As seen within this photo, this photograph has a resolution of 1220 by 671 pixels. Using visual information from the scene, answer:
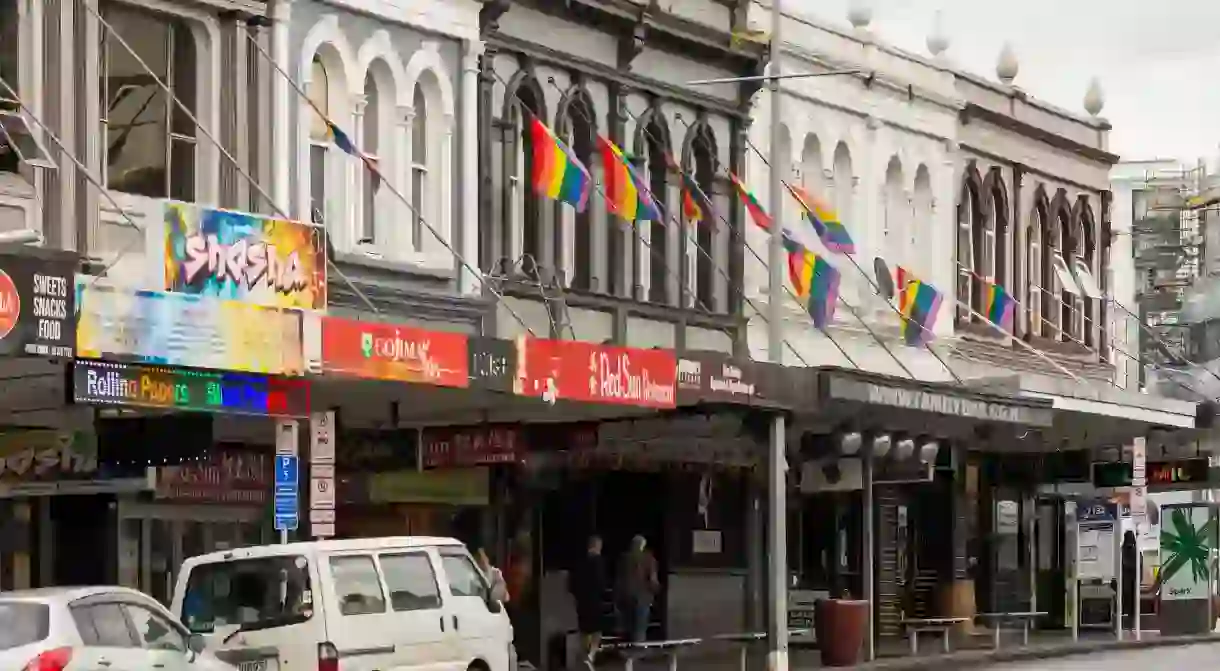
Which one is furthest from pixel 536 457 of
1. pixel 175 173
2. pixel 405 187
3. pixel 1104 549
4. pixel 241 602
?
pixel 1104 549

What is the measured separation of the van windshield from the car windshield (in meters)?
3.22

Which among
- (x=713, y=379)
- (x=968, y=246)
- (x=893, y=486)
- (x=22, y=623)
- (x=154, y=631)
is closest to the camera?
(x=22, y=623)

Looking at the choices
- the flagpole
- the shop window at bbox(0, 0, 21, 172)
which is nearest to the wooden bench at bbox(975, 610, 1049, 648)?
the flagpole

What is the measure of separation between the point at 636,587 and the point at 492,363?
346 inches

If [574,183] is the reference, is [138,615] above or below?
below

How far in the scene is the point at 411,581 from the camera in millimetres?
21625

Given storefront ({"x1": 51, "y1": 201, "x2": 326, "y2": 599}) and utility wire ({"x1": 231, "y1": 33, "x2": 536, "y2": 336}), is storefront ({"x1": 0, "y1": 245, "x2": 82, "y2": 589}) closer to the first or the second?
storefront ({"x1": 51, "y1": 201, "x2": 326, "y2": 599})

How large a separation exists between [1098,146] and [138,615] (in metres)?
33.9

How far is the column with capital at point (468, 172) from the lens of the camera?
30859 millimetres

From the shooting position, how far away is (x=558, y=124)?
32906mm

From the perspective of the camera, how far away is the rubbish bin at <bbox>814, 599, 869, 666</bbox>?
34562 mm

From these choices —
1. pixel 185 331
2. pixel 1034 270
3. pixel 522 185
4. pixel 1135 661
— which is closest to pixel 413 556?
pixel 185 331

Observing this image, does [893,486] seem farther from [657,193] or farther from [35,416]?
[35,416]

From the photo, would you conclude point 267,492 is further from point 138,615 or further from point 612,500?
point 138,615
